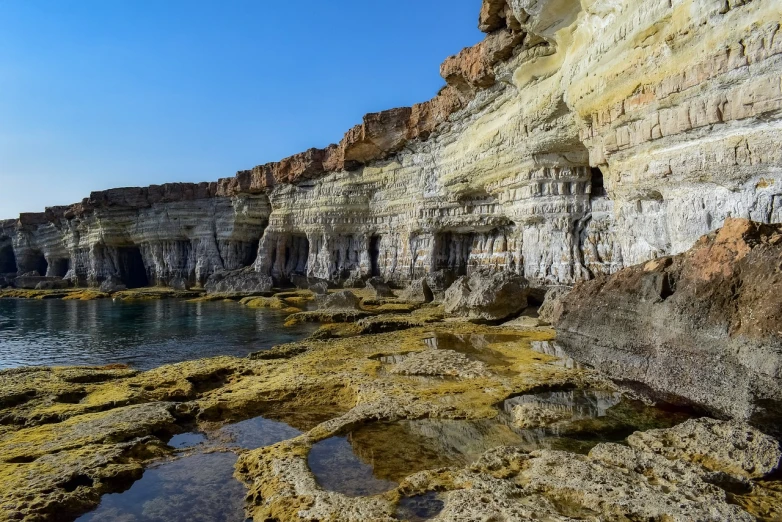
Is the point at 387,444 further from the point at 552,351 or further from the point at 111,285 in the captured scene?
the point at 111,285

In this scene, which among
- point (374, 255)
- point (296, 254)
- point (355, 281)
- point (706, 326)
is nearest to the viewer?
point (706, 326)

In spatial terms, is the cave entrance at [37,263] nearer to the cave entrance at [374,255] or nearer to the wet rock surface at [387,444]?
the cave entrance at [374,255]

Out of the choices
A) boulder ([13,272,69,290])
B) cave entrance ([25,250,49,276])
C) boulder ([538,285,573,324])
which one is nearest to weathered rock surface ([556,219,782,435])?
boulder ([538,285,573,324])

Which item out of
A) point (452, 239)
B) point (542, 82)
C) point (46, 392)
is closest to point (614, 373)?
point (46, 392)

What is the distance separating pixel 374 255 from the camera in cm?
2600

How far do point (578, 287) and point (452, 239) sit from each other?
12.6 m

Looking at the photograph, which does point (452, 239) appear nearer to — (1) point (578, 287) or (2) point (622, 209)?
(2) point (622, 209)

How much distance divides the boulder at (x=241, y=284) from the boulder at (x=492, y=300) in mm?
15129

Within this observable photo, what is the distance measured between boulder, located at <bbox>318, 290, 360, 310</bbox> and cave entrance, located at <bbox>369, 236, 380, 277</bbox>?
27.5ft

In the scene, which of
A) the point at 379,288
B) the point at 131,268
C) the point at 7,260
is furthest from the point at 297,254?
the point at 7,260

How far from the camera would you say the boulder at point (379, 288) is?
20.3m

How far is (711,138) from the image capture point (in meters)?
7.98

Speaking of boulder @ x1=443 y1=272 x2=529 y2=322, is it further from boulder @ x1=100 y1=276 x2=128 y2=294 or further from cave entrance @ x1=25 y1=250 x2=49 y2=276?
cave entrance @ x1=25 y1=250 x2=49 y2=276

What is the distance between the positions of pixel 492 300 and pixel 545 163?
5031 millimetres
